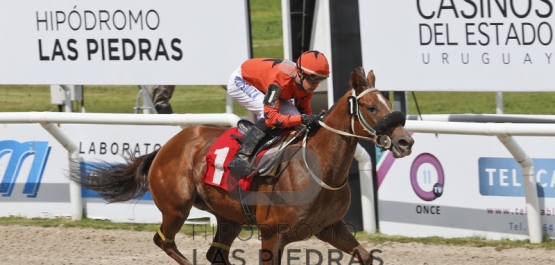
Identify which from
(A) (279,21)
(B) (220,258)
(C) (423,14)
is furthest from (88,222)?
(A) (279,21)

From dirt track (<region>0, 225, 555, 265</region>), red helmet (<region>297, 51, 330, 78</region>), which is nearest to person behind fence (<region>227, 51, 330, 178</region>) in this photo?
red helmet (<region>297, 51, 330, 78</region>)

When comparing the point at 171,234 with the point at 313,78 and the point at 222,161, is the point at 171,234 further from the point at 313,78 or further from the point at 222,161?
the point at 313,78

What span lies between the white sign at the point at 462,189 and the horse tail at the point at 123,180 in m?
2.11

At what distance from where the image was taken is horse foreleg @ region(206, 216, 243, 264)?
20.9 ft

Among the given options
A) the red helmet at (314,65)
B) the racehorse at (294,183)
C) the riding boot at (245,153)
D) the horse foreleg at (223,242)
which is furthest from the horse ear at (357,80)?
the horse foreleg at (223,242)

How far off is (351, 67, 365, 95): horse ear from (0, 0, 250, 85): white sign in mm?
2731

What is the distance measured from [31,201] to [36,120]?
0.95m

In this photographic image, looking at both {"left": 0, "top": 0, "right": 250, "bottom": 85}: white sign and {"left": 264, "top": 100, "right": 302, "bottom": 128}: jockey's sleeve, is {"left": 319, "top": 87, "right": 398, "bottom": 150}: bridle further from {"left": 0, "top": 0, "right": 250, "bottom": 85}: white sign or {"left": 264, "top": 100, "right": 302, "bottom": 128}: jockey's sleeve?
{"left": 0, "top": 0, "right": 250, "bottom": 85}: white sign

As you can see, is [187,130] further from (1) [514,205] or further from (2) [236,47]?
(1) [514,205]

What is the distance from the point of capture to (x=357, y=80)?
17.6 feet

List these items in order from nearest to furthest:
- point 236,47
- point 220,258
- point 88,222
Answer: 1. point 220,258
2. point 236,47
3. point 88,222

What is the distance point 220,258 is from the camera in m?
6.38

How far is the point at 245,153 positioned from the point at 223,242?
774 mm

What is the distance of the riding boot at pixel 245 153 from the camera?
5.85 metres
